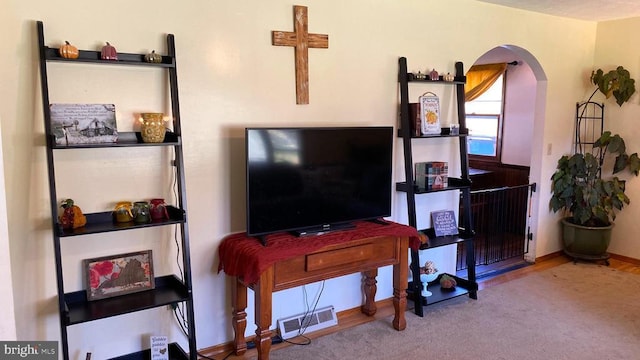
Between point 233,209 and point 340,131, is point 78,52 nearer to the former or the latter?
point 233,209

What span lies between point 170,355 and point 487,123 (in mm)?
5164

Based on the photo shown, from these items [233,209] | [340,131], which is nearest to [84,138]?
[233,209]

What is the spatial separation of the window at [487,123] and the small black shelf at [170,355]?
4.64m

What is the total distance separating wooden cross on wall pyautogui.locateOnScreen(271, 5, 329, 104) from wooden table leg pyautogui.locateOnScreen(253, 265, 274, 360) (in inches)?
44.6

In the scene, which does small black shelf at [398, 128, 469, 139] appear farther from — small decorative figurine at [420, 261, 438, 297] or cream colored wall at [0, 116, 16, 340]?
cream colored wall at [0, 116, 16, 340]

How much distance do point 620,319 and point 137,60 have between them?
3604 millimetres

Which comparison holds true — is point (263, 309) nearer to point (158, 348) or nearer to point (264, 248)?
point (264, 248)

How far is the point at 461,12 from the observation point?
3719 mm

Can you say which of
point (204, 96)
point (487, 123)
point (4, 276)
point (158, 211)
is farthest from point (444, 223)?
point (487, 123)

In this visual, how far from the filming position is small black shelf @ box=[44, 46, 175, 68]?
7.11 ft

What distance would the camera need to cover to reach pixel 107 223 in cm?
A: 242

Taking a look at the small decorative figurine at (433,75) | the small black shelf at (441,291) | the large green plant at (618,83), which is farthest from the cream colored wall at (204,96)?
the large green plant at (618,83)

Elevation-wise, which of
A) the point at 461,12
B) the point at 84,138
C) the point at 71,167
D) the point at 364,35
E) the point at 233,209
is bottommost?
the point at 233,209

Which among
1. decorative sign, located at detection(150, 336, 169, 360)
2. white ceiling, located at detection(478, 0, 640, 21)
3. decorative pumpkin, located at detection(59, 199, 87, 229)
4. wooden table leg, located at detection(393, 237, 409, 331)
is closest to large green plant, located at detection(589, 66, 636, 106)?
white ceiling, located at detection(478, 0, 640, 21)
